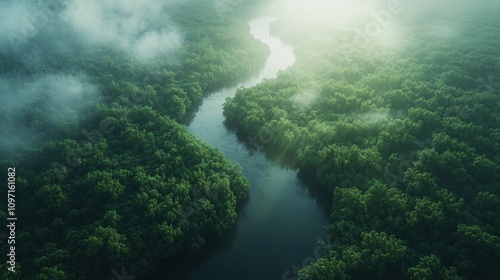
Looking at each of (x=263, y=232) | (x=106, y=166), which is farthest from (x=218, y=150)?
(x=106, y=166)

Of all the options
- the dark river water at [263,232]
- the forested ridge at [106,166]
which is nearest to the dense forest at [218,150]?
the forested ridge at [106,166]

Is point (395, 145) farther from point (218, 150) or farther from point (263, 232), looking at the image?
point (218, 150)

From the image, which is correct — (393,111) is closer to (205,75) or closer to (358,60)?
(358,60)

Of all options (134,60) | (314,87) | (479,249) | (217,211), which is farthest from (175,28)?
(479,249)

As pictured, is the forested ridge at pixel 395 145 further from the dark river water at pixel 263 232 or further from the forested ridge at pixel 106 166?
the forested ridge at pixel 106 166

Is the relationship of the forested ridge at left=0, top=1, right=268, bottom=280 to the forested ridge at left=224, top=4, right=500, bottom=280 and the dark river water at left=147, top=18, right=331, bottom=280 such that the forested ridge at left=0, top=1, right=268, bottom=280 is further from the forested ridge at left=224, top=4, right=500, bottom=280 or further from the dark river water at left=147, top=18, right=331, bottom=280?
the forested ridge at left=224, top=4, right=500, bottom=280

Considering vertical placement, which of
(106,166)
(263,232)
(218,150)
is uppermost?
(218,150)
